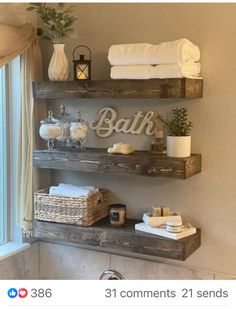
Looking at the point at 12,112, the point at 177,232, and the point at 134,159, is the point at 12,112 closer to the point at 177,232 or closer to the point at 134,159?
the point at 134,159

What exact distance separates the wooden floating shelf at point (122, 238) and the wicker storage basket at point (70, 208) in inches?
1.0

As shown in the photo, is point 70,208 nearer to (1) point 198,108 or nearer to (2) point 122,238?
(2) point 122,238

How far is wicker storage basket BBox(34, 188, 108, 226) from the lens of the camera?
1746 mm

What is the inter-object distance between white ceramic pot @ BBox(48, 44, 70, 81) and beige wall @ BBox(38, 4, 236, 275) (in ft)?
0.45

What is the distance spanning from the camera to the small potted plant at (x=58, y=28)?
68.4 inches

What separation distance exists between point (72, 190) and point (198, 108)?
0.60 m

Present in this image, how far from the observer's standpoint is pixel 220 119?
1651 millimetres

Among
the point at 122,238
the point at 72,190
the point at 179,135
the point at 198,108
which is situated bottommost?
the point at 122,238

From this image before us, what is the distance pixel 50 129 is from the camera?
1.77 metres

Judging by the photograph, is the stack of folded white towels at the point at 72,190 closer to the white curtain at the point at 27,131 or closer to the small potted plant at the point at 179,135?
the white curtain at the point at 27,131

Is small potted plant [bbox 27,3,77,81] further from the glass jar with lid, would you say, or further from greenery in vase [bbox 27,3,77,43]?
the glass jar with lid

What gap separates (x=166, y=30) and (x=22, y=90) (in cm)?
64
